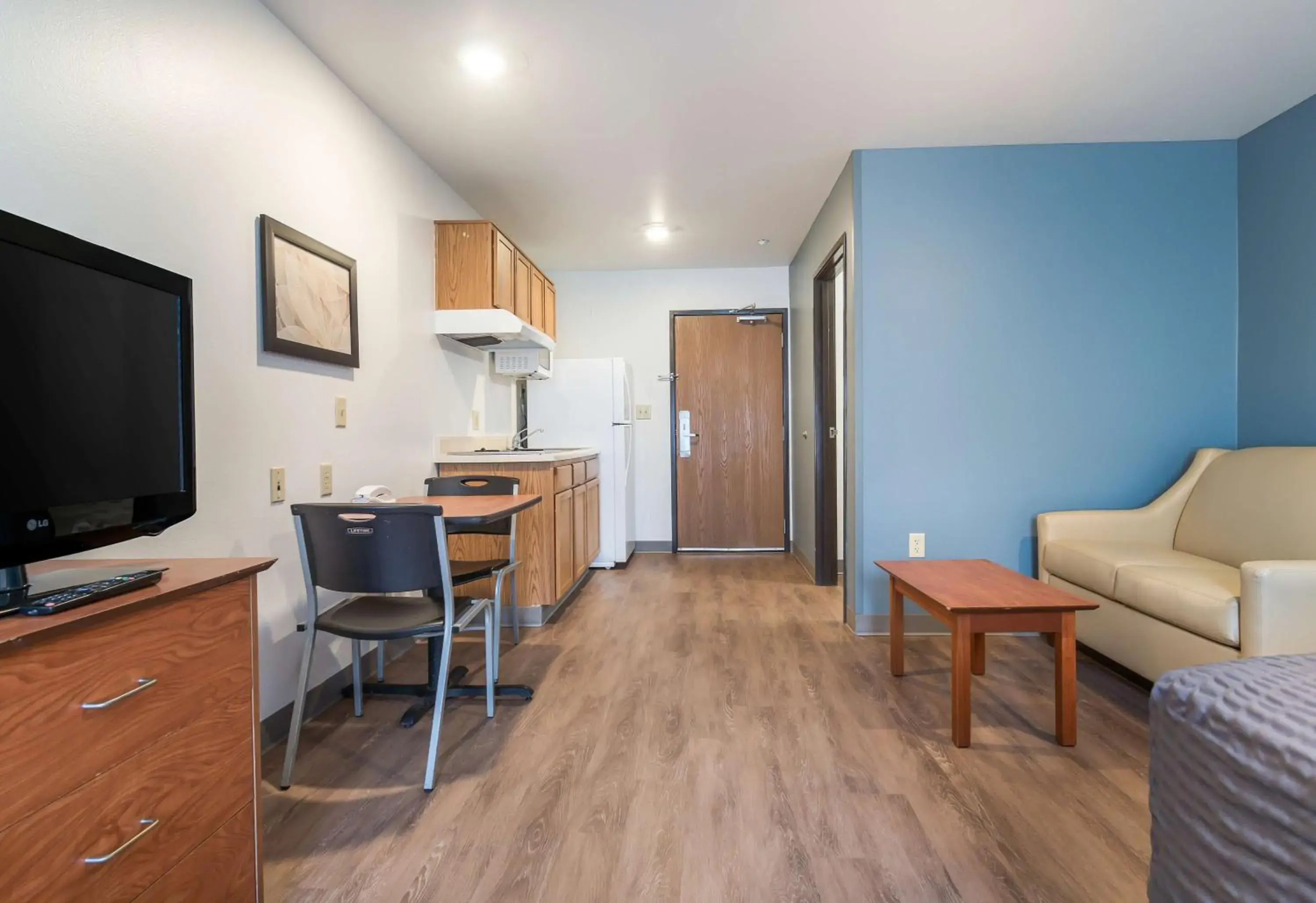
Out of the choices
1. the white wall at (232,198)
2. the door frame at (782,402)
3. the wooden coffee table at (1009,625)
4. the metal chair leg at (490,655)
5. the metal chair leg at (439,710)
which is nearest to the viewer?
the white wall at (232,198)

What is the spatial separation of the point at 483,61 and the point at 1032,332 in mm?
2672

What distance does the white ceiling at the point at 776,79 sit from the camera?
1.96 metres

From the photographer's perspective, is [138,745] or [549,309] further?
[549,309]

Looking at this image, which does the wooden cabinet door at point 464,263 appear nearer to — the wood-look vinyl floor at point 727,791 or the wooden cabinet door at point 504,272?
the wooden cabinet door at point 504,272

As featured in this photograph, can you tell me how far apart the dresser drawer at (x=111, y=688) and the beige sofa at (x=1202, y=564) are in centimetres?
262

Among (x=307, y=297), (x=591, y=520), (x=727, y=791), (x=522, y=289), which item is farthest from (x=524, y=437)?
(x=727, y=791)

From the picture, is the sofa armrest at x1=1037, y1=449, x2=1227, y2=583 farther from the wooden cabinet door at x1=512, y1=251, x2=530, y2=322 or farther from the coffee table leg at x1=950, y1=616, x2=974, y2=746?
the wooden cabinet door at x1=512, y1=251, x2=530, y2=322

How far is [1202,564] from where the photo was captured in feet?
7.71

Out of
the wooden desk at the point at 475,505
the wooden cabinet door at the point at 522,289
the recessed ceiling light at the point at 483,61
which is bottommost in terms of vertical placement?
the wooden desk at the point at 475,505

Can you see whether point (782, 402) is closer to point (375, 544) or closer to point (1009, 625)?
point (1009, 625)

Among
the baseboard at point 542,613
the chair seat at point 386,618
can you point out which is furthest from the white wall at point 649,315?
the chair seat at point 386,618

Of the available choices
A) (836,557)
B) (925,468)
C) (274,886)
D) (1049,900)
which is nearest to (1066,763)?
(1049,900)

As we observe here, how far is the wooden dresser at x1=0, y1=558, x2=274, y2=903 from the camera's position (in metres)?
0.71

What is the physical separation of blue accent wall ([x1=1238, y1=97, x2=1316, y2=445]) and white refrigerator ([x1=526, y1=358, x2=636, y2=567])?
341 centimetres
